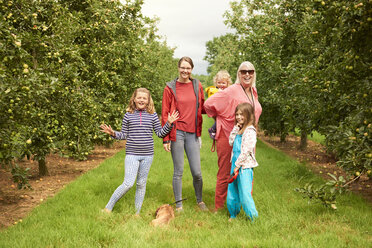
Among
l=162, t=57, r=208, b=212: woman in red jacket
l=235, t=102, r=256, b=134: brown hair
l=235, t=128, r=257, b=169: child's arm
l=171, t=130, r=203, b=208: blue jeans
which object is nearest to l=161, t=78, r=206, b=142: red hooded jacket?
l=162, t=57, r=208, b=212: woman in red jacket

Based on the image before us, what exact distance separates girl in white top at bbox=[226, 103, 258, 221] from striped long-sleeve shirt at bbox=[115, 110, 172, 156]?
108 centimetres

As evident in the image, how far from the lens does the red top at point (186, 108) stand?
543cm

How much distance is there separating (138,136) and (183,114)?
2.74ft

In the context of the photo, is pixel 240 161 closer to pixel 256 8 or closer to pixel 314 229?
pixel 314 229

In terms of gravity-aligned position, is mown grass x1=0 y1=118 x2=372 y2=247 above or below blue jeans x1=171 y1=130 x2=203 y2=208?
below

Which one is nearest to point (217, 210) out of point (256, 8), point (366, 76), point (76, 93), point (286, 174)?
point (366, 76)

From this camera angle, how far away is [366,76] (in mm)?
5273

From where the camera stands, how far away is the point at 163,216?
16.6ft

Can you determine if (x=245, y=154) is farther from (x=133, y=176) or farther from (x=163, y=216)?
(x=133, y=176)

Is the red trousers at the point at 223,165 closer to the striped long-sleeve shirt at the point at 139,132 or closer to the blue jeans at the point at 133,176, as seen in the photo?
the striped long-sleeve shirt at the point at 139,132

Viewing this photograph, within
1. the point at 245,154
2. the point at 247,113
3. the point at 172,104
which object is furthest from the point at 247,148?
the point at 172,104

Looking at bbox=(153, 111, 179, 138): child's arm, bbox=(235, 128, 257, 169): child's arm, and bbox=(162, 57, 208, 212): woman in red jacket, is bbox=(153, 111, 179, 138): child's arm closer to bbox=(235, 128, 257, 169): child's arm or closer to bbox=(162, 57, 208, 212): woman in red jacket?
bbox=(162, 57, 208, 212): woman in red jacket

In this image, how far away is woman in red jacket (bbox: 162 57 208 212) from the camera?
5.42 m

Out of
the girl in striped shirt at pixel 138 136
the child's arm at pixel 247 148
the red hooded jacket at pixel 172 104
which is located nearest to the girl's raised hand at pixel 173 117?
the girl in striped shirt at pixel 138 136
